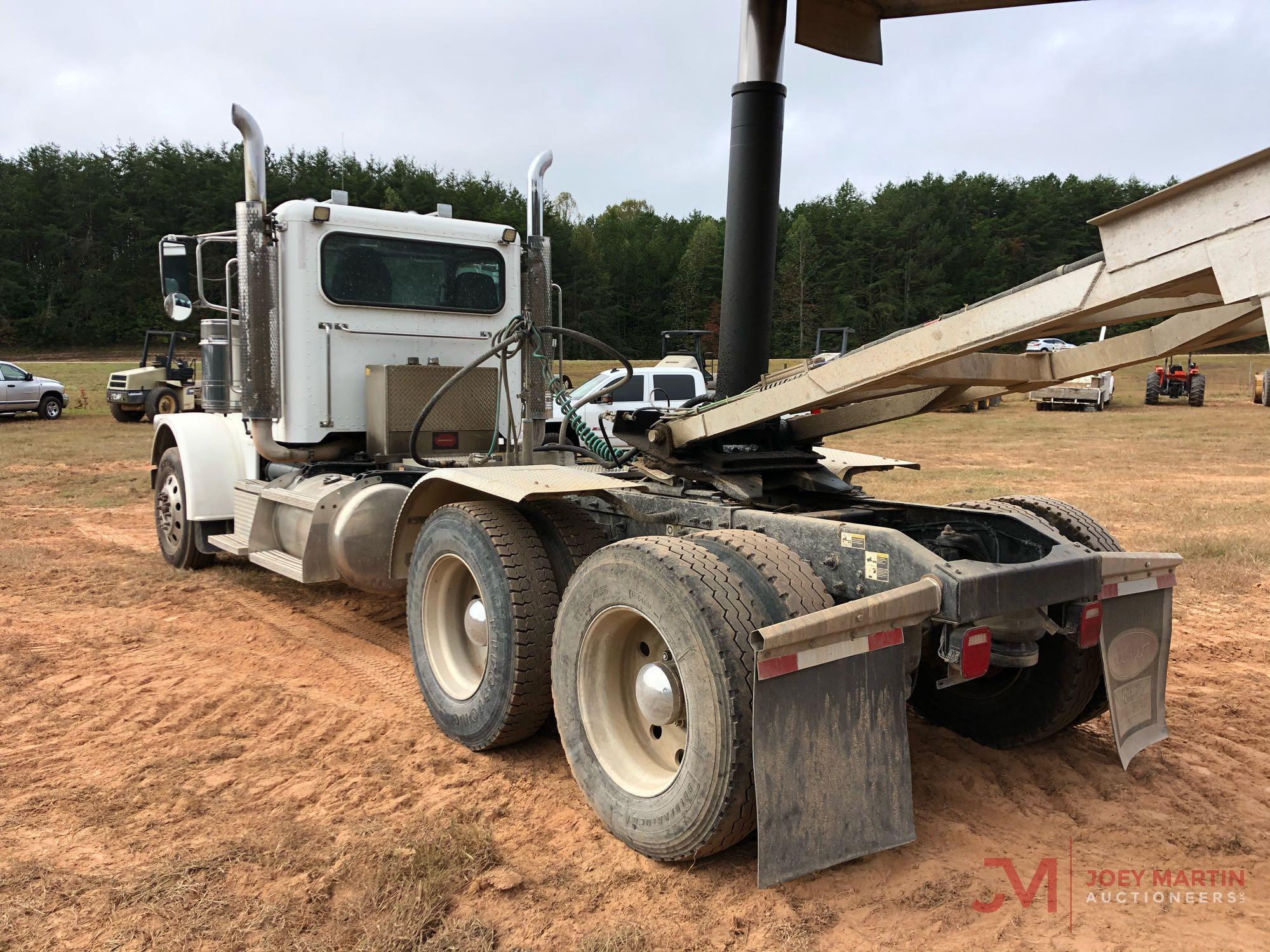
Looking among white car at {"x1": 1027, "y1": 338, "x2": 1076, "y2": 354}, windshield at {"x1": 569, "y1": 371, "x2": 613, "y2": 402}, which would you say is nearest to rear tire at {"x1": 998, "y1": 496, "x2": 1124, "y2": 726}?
white car at {"x1": 1027, "y1": 338, "x2": 1076, "y2": 354}

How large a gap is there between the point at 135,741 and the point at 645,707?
2483 millimetres

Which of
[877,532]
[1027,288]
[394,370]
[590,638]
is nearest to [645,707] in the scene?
[590,638]

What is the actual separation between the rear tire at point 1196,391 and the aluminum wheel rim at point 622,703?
3099cm

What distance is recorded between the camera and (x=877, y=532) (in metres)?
3.15

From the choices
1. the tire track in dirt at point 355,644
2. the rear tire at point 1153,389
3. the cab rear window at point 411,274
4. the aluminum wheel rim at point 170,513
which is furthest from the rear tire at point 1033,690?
the rear tire at point 1153,389

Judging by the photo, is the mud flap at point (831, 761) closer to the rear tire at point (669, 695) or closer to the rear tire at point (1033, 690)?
the rear tire at point (669, 695)

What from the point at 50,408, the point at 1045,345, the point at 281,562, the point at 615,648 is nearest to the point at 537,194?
the point at 281,562

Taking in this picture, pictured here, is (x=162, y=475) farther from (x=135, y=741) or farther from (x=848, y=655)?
(x=848, y=655)

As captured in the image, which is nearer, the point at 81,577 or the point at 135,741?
the point at 135,741

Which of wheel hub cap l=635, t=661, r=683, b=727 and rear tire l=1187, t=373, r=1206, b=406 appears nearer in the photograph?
wheel hub cap l=635, t=661, r=683, b=727

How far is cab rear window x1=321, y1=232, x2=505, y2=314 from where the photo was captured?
248 inches

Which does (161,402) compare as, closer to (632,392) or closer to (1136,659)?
(632,392)

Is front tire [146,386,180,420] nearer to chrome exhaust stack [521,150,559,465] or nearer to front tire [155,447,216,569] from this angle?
front tire [155,447,216,569]

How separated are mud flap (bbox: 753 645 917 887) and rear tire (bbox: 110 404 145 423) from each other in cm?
2527
